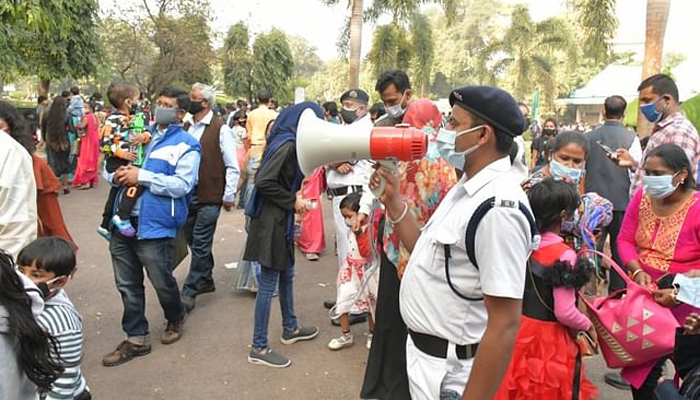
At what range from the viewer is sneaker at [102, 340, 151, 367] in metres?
3.71

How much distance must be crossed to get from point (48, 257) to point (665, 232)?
10.6ft

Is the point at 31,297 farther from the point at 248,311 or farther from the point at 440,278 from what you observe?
the point at 248,311

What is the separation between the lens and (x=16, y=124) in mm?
3307

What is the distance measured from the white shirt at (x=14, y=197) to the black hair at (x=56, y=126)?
7.46 meters

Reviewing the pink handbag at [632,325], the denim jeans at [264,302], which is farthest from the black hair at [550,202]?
the denim jeans at [264,302]

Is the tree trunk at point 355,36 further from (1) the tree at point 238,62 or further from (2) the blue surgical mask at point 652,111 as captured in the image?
(1) the tree at point 238,62

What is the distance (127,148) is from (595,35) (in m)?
11.1

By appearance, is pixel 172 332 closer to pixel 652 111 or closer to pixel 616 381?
pixel 616 381

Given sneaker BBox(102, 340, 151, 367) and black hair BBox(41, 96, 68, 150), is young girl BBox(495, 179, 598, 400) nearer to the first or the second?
sneaker BBox(102, 340, 151, 367)

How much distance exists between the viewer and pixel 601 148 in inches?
196

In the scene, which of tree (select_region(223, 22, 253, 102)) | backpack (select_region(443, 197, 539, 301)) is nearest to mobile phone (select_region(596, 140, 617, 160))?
backpack (select_region(443, 197, 539, 301))

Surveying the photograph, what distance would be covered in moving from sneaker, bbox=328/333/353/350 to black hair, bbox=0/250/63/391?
261 centimetres

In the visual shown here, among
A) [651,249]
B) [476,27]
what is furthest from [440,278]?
[476,27]

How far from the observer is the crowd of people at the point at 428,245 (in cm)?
162
